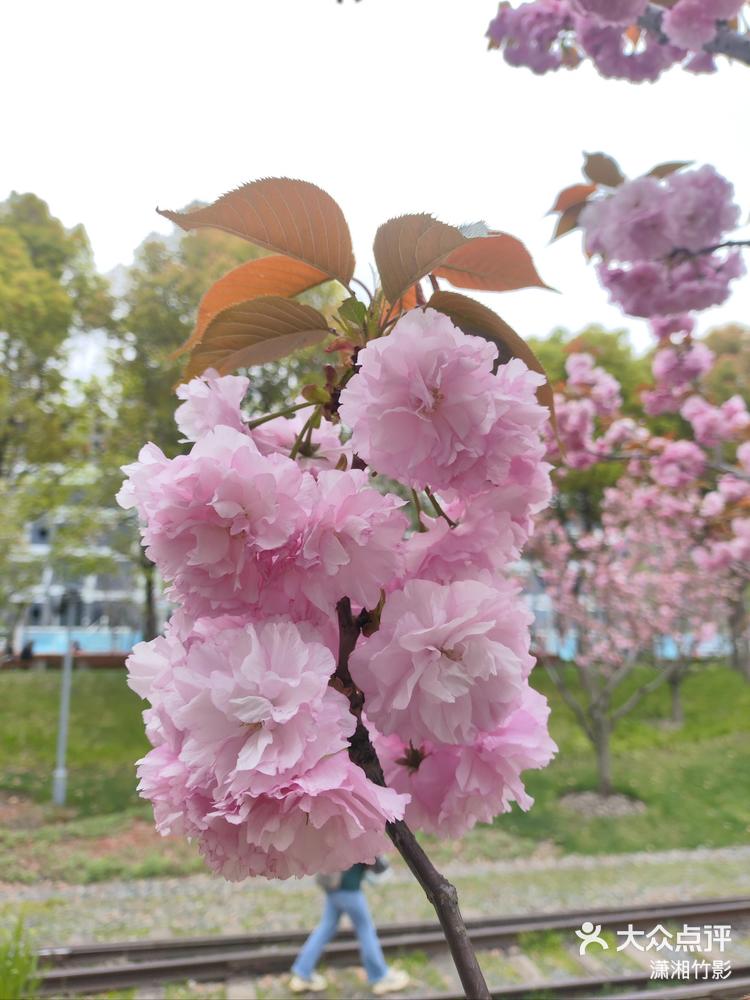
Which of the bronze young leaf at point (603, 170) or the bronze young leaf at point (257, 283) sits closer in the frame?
the bronze young leaf at point (257, 283)

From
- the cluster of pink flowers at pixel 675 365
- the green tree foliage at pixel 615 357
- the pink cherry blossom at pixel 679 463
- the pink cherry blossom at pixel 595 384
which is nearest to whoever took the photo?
the cluster of pink flowers at pixel 675 365

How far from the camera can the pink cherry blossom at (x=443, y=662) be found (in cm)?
30

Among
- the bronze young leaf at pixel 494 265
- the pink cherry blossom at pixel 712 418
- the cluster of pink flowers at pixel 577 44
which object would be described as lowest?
the bronze young leaf at pixel 494 265

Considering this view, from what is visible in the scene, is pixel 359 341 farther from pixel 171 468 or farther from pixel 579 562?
pixel 579 562

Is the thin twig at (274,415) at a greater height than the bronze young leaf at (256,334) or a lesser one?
lesser

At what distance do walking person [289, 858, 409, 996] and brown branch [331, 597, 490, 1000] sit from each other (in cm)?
163

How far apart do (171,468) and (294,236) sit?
0.55 ft

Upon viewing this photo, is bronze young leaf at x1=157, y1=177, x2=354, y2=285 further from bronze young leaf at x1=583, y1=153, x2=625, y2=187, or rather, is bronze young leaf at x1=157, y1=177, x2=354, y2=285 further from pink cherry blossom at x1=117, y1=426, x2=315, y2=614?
bronze young leaf at x1=583, y1=153, x2=625, y2=187

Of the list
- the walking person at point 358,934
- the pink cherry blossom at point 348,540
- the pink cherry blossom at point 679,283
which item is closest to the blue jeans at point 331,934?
the walking person at point 358,934

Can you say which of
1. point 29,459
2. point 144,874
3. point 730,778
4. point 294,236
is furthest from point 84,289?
point 730,778

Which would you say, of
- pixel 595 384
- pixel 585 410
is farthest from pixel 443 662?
pixel 595 384

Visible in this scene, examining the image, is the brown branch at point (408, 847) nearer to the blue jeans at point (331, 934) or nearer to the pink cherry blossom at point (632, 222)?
the pink cherry blossom at point (632, 222)

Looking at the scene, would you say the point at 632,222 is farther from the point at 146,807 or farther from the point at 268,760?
the point at 146,807

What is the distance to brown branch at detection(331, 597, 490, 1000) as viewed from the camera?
1.11 ft
